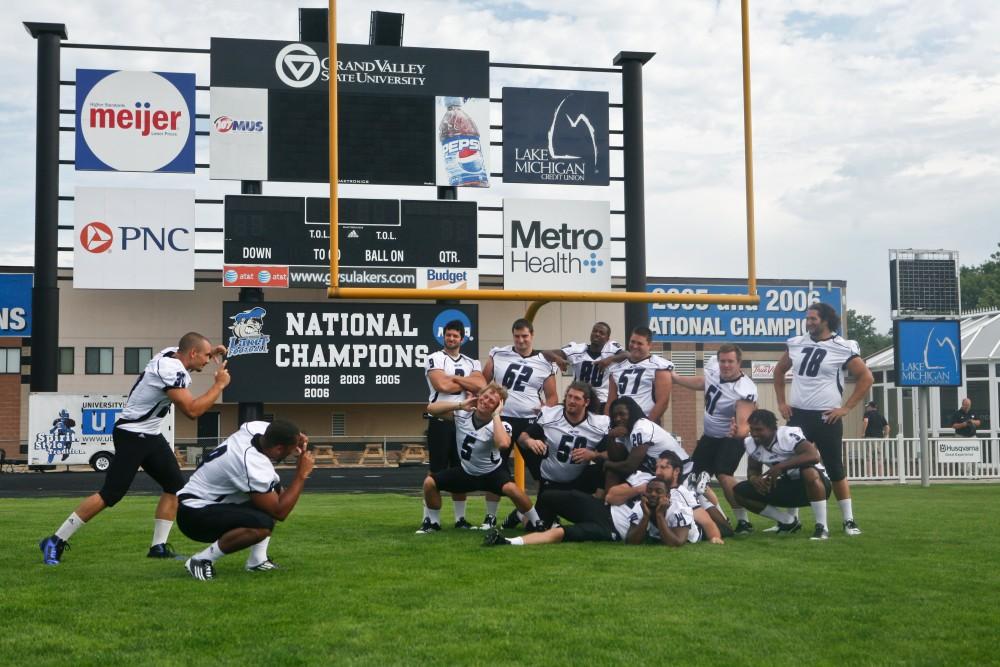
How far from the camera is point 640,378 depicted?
10.4 m

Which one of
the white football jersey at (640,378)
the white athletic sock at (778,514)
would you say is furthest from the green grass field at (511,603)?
the white football jersey at (640,378)

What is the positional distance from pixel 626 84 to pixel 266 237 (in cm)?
879

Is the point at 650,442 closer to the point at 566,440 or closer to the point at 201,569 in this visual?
the point at 566,440

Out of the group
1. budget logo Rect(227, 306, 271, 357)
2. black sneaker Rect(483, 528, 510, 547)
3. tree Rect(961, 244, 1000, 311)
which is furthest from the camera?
tree Rect(961, 244, 1000, 311)

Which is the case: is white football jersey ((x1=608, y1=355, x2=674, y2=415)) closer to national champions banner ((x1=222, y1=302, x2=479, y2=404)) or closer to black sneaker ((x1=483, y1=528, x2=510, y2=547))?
black sneaker ((x1=483, y1=528, x2=510, y2=547))

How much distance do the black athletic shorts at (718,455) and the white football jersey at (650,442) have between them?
993mm

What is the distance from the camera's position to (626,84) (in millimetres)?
25250

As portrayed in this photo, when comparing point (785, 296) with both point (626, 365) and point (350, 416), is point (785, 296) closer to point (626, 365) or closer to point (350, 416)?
point (350, 416)

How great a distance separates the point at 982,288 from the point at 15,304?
5410 cm

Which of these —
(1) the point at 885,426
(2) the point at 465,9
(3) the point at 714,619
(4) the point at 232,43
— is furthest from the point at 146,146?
(3) the point at 714,619

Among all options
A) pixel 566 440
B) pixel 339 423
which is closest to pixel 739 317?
pixel 339 423

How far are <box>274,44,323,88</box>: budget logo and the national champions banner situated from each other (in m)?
4.89

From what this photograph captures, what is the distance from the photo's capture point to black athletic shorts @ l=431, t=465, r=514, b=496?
9.42m

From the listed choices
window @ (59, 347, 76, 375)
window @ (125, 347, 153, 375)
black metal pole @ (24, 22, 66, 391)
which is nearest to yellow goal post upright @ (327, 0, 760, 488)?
black metal pole @ (24, 22, 66, 391)
